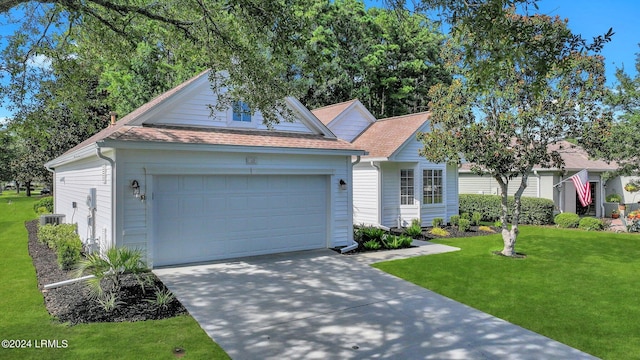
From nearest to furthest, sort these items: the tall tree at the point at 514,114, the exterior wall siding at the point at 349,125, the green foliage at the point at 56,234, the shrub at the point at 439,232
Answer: the tall tree at the point at 514,114
the green foliage at the point at 56,234
the shrub at the point at 439,232
the exterior wall siding at the point at 349,125

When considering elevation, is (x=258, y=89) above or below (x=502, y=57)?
above

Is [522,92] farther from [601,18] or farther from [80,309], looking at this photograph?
[80,309]

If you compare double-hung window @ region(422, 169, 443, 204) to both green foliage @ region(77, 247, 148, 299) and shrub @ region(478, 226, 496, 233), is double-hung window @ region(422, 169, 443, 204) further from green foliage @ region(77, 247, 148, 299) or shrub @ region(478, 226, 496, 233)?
green foliage @ region(77, 247, 148, 299)

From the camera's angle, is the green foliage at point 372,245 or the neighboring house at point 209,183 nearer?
the neighboring house at point 209,183

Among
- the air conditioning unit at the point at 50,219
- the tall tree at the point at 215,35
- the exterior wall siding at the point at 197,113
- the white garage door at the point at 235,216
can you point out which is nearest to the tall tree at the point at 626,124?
the white garage door at the point at 235,216

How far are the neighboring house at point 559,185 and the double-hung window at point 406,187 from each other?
4.94 meters

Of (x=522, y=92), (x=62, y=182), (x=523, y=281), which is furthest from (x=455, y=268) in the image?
(x=62, y=182)

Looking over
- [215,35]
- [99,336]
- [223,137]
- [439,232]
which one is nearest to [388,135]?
[439,232]

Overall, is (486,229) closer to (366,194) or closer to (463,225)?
(463,225)

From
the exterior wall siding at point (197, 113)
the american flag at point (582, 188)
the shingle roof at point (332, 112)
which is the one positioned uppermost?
the shingle roof at point (332, 112)

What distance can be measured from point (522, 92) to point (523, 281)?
471 cm

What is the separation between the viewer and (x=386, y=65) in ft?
103

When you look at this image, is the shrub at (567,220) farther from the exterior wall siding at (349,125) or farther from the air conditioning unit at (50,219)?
the air conditioning unit at (50,219)

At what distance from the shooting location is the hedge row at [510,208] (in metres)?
17.8
